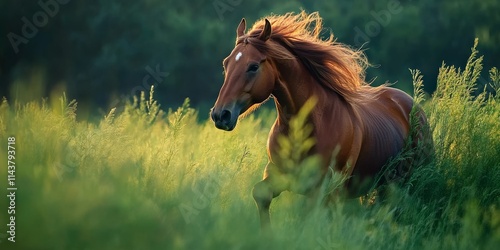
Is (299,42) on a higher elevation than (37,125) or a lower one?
higher

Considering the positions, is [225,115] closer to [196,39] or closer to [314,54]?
[314,54]

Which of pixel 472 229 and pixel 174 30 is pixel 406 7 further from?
pixel 472 229

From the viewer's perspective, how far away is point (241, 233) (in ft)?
10.3

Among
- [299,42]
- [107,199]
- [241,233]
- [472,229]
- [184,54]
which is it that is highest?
[184,54]

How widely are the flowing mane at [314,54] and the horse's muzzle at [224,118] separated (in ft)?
2.00

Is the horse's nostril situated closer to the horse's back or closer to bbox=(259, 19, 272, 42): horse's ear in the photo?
bbox=(259, 19, 272, 42): horse's ear

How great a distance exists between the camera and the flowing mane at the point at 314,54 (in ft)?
17.6

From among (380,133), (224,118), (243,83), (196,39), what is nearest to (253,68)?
(243,83)

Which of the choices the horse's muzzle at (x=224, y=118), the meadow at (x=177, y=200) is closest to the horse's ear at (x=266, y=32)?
the horse's muzzle at (x=224, y=118)

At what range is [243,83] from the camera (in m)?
4.97

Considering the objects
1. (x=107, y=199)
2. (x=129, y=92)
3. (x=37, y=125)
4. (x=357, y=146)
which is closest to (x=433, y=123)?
(x=357, y=146)

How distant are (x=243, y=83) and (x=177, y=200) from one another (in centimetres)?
176

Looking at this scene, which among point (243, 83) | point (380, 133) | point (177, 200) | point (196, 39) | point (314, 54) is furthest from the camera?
point (196, 39)

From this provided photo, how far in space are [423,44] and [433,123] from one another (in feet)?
37.7
